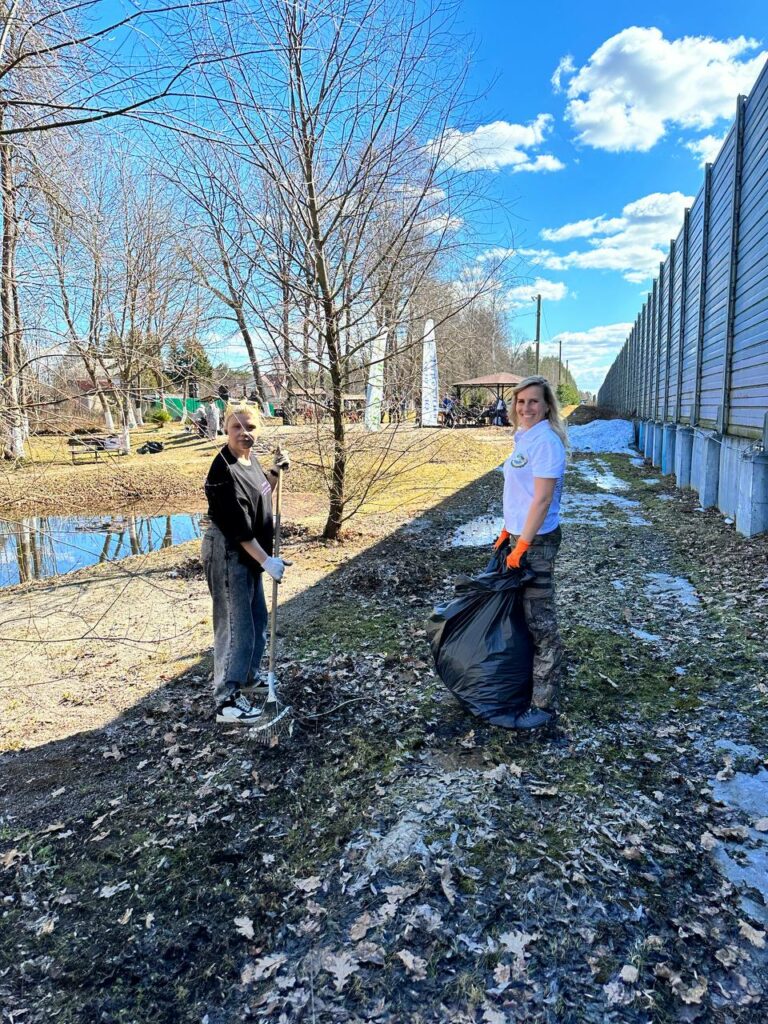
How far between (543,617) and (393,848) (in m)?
1.30

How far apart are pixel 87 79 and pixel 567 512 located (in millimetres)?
8004

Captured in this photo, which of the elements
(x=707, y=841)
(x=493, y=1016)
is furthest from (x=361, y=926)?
(x=707, y=841)

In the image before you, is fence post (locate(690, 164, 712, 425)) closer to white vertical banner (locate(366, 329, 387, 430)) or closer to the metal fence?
the metal fence

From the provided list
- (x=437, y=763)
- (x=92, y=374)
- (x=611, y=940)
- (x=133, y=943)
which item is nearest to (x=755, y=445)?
(x=437, y=763)

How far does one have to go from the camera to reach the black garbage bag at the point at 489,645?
3.12 metres

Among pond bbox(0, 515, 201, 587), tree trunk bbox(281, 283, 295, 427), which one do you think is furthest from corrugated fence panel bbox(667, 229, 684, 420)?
pond bbox(0, 515, 201, 587)

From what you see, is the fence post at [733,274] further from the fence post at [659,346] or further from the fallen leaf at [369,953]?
the fallen leaf at [369,953]

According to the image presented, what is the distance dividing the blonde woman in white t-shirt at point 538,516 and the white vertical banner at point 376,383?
132 inches

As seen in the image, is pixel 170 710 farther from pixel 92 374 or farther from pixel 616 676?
pixel 616 676

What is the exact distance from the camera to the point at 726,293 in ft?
27.5

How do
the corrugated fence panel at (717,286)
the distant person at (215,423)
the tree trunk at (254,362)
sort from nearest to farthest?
the distant person at (215,423)
the tree trunk at (254,362)
the corrugated fence panel at (717,286)

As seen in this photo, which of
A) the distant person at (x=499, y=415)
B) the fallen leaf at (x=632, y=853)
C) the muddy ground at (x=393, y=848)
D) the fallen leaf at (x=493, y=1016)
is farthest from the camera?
the distant person at (x=499, y=415)

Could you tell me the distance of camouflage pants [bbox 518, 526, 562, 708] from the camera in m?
3.02

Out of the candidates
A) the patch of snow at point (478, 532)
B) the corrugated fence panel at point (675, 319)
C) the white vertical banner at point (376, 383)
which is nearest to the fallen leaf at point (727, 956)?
the white vertical banner at point (376, 383)
